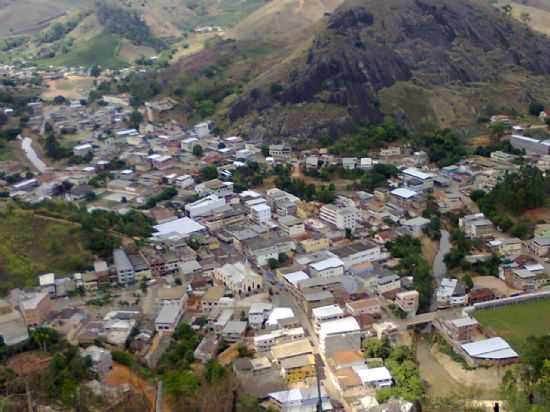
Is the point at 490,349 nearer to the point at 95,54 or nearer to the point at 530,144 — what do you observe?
the point at 530,144

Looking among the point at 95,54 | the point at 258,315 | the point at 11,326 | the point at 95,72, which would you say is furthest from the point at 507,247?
the point at 95,54

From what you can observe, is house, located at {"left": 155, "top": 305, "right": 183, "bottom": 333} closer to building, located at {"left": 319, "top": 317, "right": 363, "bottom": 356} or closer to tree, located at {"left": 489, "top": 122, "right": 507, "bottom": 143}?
building, located at {"left": 319, "top": 317, "right": 363, "bottom": 356}

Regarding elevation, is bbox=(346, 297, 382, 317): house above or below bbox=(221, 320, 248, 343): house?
above

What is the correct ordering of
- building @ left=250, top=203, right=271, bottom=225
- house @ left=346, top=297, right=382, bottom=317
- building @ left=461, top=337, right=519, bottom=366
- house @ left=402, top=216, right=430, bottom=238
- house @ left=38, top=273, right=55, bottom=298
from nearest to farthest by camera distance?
building @ left=461, top=337, right=519, bottom=366 → house @ left=346, top=297, right=382, bottom=317 → house @ left=38, top=273, right=55, bottom=298 → house @ left=402, top=216, right=430, bottom=238 → building @ left=250, top=203, right=271, bottom=225

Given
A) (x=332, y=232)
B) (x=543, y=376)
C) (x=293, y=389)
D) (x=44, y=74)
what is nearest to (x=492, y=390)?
(x=543, y=376)

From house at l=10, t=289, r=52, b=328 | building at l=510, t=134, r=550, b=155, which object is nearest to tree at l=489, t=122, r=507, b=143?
building at l=510, t=134, r=550, b=155

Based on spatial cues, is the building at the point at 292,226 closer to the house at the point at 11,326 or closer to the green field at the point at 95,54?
the house at the point at 11,326
